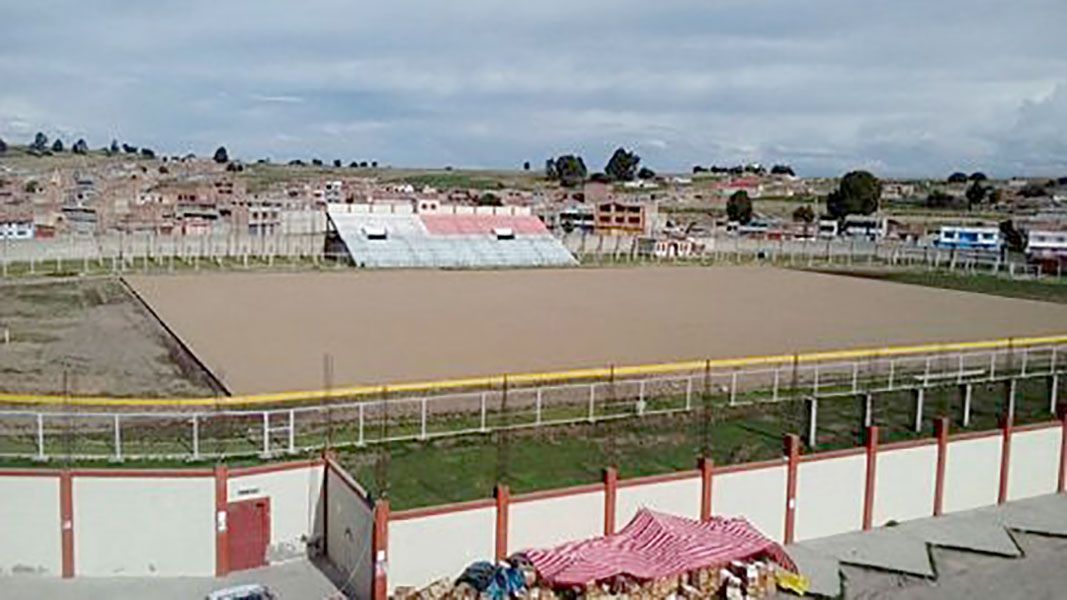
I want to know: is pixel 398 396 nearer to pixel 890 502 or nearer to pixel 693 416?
pixel 693 416

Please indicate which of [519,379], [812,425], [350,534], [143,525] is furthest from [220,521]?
[812,425]

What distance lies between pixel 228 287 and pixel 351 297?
6.71 m

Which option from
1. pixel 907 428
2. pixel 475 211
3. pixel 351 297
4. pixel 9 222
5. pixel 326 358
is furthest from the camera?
pixel 9 222

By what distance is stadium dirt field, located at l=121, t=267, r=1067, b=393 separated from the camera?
3070cm

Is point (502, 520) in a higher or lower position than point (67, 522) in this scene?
higher

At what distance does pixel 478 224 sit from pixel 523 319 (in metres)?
34.6

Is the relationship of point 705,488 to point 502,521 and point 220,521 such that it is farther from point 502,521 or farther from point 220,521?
point 220,521

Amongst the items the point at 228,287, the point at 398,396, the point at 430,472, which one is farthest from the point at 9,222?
the point at 430,472

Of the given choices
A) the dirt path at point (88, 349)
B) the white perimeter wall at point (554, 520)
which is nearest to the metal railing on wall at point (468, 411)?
the dirt path at point (88, 349)

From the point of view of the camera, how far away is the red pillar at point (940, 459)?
20750 millimetres

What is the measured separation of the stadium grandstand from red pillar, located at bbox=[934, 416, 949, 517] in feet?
150

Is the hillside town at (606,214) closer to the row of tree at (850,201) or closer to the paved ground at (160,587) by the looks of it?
the row of tree at (850,201)

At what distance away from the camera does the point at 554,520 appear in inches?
673

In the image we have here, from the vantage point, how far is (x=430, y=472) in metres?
Result: 19.4
